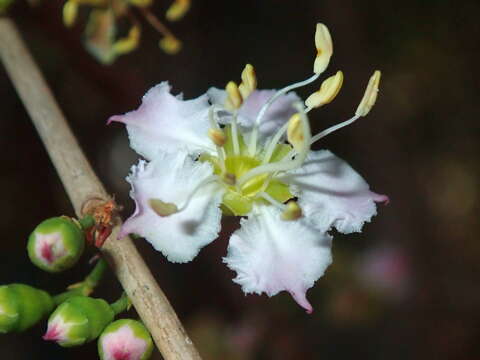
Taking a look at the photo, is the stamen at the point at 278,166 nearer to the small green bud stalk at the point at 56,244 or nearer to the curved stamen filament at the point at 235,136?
the curved stamen filament at the point at 235,136

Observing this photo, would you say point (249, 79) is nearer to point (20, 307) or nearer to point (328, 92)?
point (328, 92)

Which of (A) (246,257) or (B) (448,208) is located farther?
(B) (448,208)

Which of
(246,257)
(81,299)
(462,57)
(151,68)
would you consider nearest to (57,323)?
(81,299)

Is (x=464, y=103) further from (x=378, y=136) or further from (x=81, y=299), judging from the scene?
(x=81, y=299)

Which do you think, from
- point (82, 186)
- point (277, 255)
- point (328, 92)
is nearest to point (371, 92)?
point (328, 92)

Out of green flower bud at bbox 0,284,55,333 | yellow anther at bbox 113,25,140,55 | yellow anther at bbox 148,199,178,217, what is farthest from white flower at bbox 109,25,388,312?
yellow anther at bbox 113,25,140,55

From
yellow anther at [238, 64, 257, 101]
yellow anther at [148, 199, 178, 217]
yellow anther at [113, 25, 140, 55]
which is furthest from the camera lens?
yellow anther at [113, 25, 140, 55]

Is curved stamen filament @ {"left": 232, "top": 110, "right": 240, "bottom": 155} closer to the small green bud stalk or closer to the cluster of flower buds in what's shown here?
the small green bud stalk
